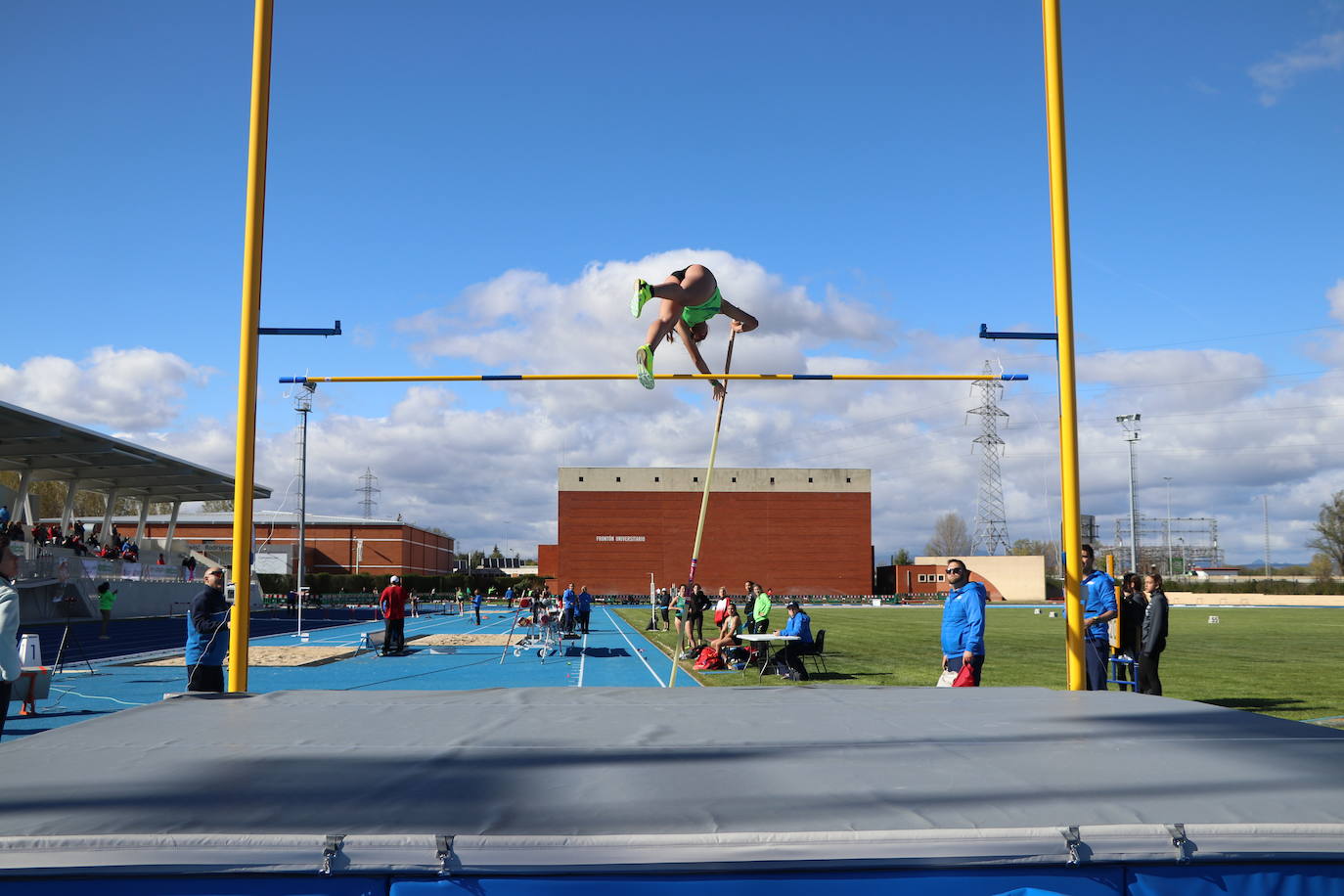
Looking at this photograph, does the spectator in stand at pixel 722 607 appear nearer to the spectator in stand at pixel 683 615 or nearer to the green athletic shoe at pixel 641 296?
the spectator in stand at pixel 683 615

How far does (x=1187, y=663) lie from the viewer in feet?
66.6

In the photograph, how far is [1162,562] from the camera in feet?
399

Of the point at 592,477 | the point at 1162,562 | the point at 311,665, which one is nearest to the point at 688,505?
the point at 592,477

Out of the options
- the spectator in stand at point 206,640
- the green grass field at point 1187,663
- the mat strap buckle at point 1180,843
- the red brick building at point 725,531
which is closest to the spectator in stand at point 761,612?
the green grass field at point 1187,663

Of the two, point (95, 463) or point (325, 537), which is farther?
point (325, 537)

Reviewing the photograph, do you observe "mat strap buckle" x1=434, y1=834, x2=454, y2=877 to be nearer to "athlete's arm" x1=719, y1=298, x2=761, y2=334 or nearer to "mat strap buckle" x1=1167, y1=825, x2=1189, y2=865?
"mat strap buckle" x1=1167, y1=825, x2=1189, y2=865

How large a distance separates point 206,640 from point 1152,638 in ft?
33.7

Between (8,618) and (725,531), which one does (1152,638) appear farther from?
(725,531)

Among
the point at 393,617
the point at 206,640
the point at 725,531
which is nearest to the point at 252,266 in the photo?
the point at 206,640

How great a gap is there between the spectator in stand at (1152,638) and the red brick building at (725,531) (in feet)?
195

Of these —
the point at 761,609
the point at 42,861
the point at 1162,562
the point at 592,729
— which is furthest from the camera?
the point at 1162,562

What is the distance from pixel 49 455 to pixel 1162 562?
121122 millimetres

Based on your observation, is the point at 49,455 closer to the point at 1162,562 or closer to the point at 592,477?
the point at 592,477

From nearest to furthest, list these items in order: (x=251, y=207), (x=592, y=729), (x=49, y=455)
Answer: (x=592, y=729)
(x=251, y=207)
(x=49, y=455)
